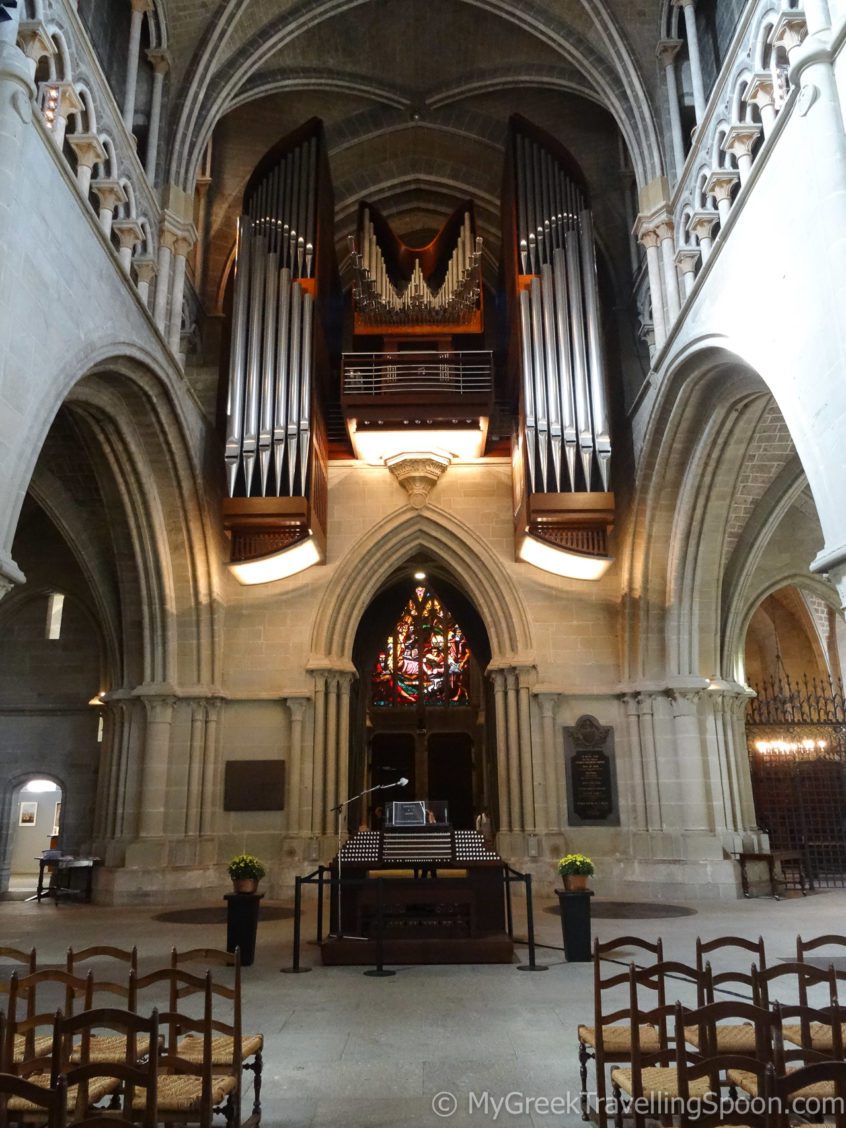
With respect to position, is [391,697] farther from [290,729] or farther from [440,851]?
[440,851]

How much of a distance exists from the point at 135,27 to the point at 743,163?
293 inches

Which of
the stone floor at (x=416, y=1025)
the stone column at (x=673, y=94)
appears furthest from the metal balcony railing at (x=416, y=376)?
the stone floor at (x=416, y=1025)

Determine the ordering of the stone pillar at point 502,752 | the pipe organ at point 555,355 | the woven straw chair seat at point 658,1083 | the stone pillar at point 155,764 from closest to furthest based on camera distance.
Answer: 1. the woven straw chair seat at point 658,1083
2. the pipe organ at point 555,355
3. the stone pillar at point 155,764
4. the stone pillar at point 502,752

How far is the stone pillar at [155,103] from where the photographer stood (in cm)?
1121

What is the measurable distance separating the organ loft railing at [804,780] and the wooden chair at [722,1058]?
37.4ft

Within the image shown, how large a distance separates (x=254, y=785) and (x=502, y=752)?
3.76m

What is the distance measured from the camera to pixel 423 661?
20.5m

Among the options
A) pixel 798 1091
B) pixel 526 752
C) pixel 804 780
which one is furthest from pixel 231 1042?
pixel 804 780

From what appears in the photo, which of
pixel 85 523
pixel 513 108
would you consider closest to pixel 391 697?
pixel 85 523

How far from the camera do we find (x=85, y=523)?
13609 millimetres

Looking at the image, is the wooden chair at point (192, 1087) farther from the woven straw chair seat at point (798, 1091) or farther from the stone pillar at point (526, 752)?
the stone pillar at point (526, 752)

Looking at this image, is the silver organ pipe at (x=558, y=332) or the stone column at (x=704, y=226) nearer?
the stone column at (x=704, y=226)

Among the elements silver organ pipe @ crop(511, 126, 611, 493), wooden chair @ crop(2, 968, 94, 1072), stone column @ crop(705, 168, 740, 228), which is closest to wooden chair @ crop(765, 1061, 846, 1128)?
wooden chair @ crop(2, 968, 94, 1072)

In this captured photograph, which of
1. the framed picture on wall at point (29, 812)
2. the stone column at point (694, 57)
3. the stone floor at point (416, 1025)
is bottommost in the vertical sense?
the stone floor at point (416, 1025)
